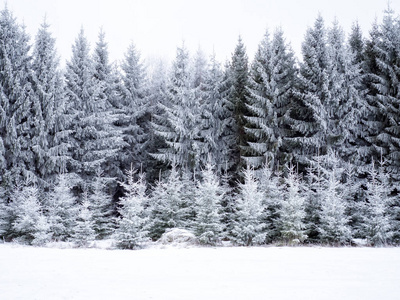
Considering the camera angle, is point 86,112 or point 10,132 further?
point 86,112

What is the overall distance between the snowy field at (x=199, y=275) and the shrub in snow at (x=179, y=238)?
10.7ft

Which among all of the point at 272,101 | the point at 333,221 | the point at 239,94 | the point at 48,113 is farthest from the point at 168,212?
the point at 239,94

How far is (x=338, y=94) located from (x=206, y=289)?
18517 millimetres

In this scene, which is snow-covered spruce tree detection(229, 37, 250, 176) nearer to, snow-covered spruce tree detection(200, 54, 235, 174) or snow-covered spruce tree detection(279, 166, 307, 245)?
snow-covered spruce tree detection(200, 54, 235, 174)

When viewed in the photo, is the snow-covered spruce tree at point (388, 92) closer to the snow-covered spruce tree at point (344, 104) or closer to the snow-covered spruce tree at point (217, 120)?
the snow-covered spruce tree at point (344, 104)

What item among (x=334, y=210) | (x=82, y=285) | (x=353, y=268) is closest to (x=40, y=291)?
(x=82, y=285)

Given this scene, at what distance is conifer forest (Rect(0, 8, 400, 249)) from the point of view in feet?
53.4

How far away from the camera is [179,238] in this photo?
1602 cm

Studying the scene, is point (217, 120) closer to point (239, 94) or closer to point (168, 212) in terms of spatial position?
point (239, 94)

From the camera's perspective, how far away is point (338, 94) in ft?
71.9

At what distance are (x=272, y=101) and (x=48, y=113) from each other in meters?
15.5

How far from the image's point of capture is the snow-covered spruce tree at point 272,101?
911 inches

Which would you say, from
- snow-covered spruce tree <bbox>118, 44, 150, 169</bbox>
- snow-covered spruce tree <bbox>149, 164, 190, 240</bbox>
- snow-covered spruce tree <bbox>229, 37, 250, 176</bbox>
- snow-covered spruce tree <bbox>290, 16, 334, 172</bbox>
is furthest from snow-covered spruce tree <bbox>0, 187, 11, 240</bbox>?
snow-covered spruce tree <bbox>290, 16, 334, 172</bbox>

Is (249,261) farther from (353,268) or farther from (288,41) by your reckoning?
(288,41)
